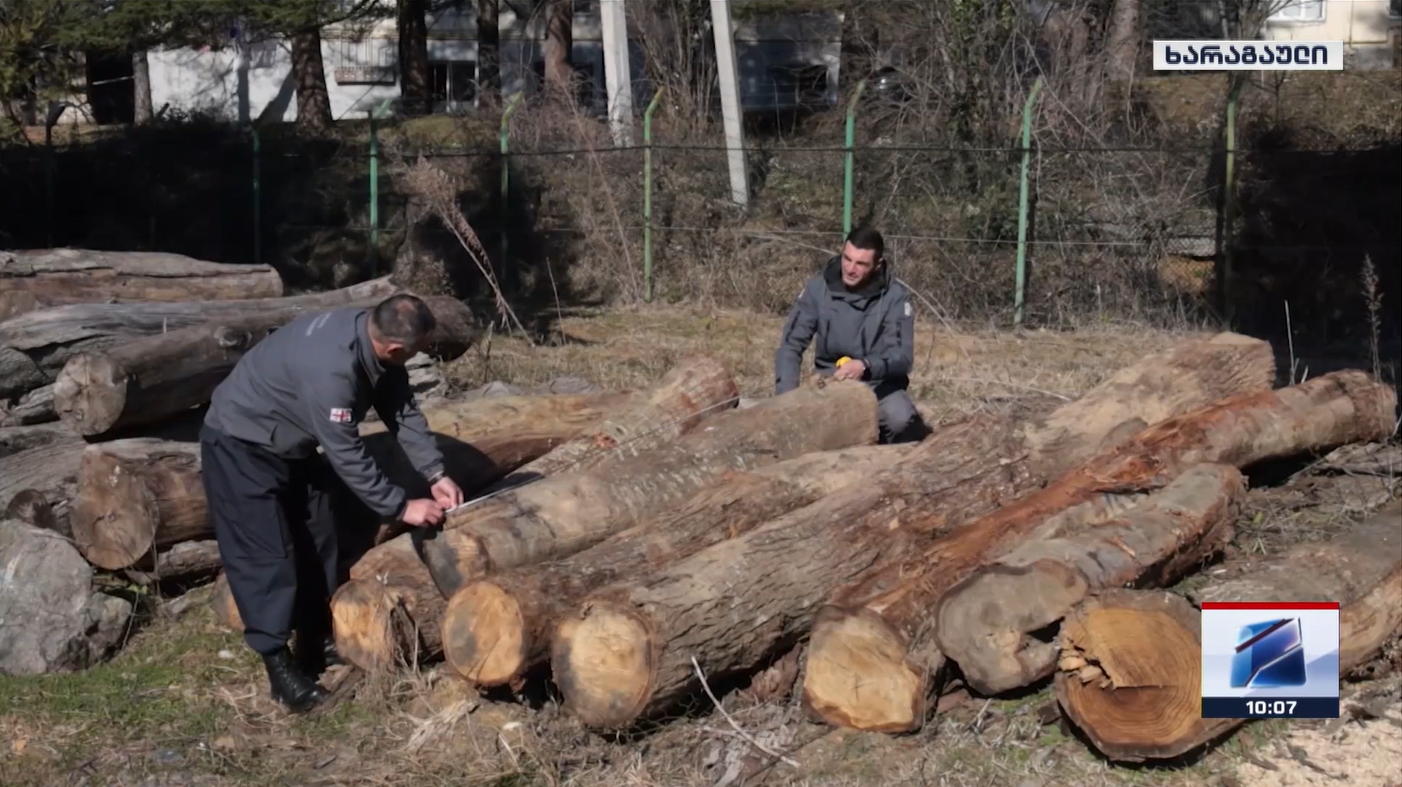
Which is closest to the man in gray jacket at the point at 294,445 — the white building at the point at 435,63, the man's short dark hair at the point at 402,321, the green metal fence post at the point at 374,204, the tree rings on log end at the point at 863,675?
the man's short dark hair at the point at 402,321

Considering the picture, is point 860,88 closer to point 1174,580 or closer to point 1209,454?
point 1209,454

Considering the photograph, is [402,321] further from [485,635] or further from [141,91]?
[141,91]

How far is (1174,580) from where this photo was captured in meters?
5.71

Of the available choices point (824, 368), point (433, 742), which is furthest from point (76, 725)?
point (824, 368)

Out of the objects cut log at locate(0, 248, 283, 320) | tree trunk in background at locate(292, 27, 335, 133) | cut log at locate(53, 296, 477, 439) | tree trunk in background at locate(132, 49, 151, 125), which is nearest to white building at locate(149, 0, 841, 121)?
tree trunk in background at locate(132, 49, 151, 125)

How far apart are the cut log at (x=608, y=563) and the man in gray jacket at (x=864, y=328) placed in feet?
3.30

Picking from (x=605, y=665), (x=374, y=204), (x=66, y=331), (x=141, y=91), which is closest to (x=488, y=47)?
(x=141, y=91)

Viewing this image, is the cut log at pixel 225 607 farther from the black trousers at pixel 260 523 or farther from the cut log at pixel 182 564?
the black trousers at pixel 260 523

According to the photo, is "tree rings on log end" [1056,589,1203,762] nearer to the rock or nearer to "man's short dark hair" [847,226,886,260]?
"man's short dark hair" [847,226,886,260]

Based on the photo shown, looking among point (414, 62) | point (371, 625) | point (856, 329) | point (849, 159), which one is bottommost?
point (371, 625)

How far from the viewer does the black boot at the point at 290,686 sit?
5473mm

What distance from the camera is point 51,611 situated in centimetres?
600

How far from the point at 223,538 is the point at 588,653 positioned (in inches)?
62.9

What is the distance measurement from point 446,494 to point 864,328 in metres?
2.66
